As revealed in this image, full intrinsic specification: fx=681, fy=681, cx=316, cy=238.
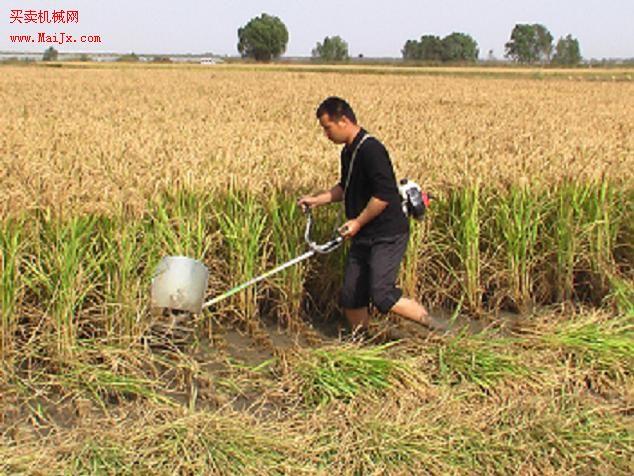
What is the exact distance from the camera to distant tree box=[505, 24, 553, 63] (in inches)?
5507

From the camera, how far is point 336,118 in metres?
4.16

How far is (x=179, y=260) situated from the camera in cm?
403

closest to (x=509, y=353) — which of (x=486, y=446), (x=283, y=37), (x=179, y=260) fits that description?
(x=486, y=446)

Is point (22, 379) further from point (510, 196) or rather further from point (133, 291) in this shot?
point (510, 196)

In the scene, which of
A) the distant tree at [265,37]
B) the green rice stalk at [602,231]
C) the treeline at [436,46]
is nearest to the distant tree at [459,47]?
the treeline at [436,46]

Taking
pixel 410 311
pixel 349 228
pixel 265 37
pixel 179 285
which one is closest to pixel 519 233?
pixel 410 311

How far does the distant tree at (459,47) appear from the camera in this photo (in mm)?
127375

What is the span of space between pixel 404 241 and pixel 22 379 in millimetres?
2405

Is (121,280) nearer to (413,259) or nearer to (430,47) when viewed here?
(413,259)

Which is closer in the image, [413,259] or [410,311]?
[410,311]

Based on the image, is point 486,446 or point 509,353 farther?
point 509,353

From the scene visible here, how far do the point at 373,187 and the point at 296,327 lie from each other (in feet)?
3.89

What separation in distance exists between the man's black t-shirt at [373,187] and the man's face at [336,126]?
11 centimetres

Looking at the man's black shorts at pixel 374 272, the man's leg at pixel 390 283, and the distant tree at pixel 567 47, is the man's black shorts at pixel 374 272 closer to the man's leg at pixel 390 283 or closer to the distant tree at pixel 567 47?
the man's leg at pixel 390 283
